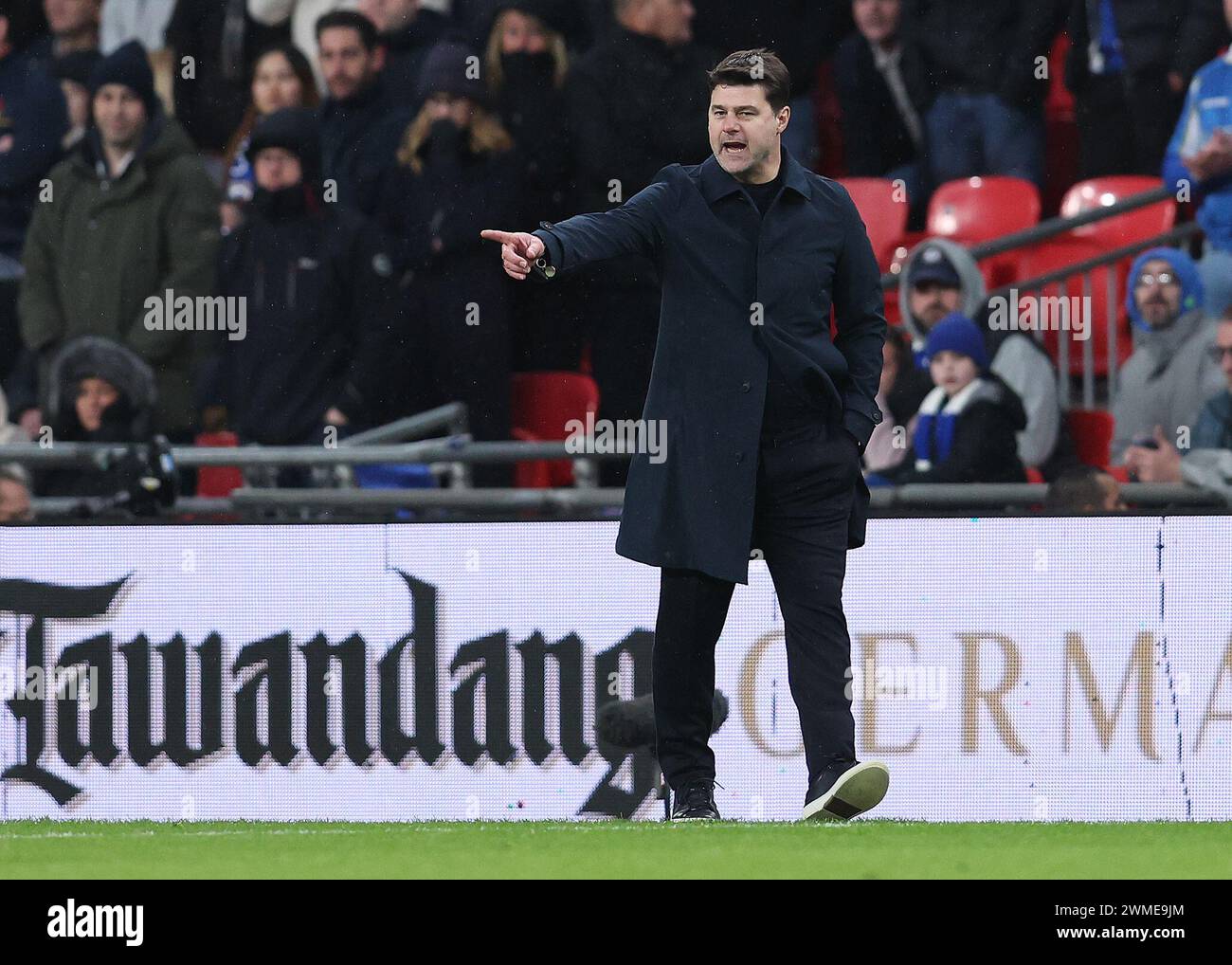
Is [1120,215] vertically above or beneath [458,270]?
above

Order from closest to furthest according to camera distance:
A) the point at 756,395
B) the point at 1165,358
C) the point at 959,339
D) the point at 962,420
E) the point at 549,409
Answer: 1. the point at 756,395
2. the point at 962,420
3. the point at 959,339
4. the point at 1165,358
5. the point at 549,409

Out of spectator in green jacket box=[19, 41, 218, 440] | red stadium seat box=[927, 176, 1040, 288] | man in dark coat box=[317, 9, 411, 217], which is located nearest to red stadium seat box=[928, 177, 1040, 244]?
red stadium seat box=[927, 176, 1040, 288]

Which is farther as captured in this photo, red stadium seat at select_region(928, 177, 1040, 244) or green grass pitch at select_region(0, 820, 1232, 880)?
red stadium seat at select_region(928, 177, 1040, 244)

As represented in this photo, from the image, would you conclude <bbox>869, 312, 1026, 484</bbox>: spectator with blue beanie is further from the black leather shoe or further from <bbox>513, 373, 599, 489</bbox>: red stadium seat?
the black leather shoe

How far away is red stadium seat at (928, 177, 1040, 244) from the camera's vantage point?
10078mm

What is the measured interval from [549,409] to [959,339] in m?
1.78

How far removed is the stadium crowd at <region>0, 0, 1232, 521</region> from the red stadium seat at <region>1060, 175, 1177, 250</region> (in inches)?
4.9

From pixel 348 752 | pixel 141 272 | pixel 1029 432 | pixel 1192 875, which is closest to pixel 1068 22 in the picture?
pixel 1029 432

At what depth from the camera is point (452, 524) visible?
739cm

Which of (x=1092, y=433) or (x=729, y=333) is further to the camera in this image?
(x=1092, y=433)

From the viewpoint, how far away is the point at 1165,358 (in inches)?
360

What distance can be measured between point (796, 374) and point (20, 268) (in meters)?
5.69

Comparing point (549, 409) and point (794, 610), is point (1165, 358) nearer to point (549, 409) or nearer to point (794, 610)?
point (549, 409)

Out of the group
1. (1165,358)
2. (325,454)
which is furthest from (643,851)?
(1165,358)
